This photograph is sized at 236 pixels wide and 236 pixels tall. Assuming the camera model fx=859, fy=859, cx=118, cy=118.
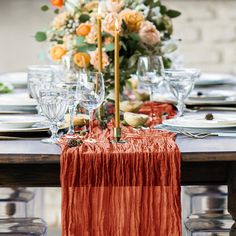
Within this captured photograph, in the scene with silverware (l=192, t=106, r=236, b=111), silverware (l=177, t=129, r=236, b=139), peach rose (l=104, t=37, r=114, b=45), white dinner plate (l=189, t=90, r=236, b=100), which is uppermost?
peach rose (l=104, t=37, r=114, b=45)

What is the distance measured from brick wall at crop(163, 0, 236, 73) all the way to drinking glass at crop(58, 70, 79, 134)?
7.70 ft

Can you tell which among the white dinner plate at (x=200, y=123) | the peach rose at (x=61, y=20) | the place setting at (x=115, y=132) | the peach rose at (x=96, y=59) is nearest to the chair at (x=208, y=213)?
the place setting at (x=115, y=132)

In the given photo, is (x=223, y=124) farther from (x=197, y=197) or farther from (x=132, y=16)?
(x=197, y=197)

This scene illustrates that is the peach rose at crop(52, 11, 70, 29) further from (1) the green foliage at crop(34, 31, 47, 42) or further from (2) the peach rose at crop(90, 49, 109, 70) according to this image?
(2) the peach rose at crop(90, 49, 109, 70)

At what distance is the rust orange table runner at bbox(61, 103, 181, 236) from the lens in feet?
6.45

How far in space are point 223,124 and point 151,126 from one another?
0.72 feet

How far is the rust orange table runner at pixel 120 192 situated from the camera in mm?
1967

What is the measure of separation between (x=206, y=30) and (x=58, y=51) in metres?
2.29

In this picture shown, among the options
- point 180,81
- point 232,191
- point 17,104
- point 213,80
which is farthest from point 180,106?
point 213,80

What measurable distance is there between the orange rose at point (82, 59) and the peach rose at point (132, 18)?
0.58 ft

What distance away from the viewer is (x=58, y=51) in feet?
9.96

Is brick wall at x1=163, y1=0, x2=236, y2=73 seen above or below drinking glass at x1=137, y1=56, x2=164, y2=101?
above

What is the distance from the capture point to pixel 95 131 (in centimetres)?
234

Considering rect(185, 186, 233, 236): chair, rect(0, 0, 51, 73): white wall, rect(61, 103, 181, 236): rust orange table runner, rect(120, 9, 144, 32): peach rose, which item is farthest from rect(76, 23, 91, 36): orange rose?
rect(0, 0, 51, 73): white wall
